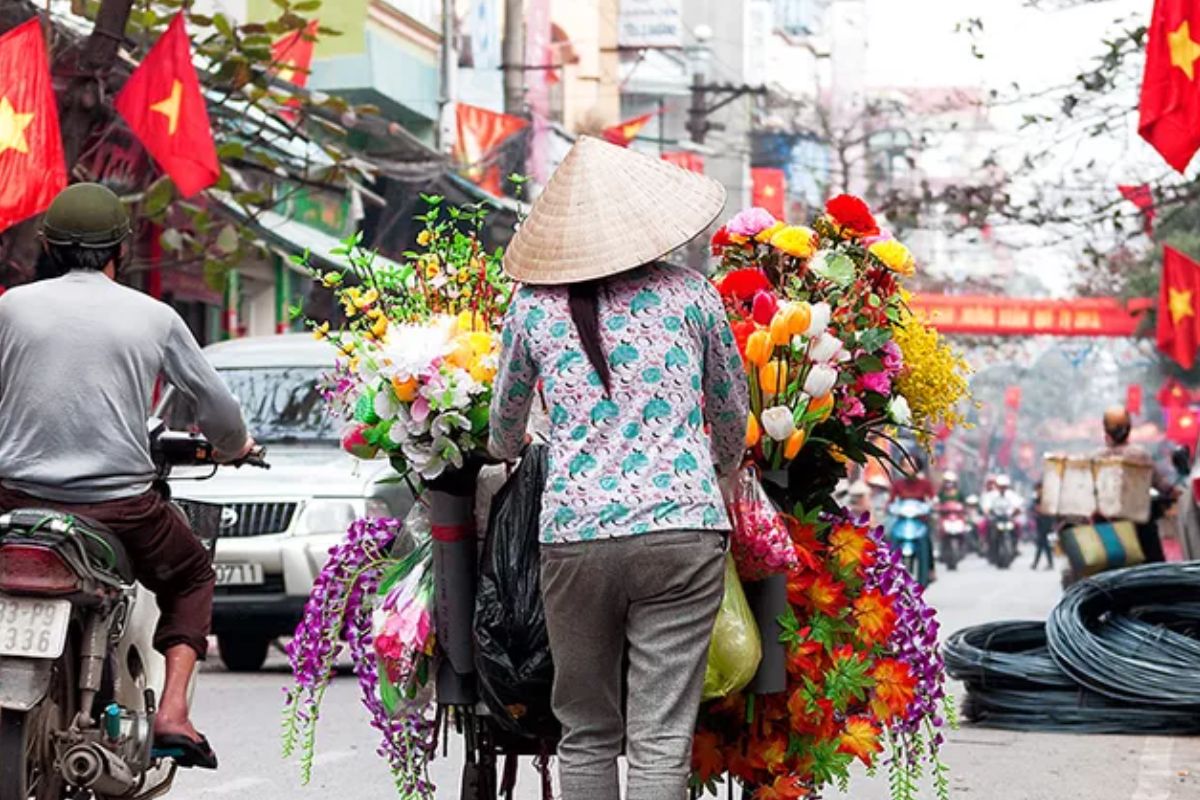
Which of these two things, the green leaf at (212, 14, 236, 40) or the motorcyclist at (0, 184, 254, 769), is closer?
the motorcyclist at (0, 184, 254, 769)

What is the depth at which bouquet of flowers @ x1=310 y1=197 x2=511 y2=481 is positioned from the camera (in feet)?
18.6

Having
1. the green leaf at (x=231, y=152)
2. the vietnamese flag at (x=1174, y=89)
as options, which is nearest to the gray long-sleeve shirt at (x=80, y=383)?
the vietnamese flag at (x=1174, y=89)

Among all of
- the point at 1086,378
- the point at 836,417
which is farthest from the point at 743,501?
the point at 1086,378

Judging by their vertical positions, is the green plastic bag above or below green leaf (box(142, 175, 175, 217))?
below

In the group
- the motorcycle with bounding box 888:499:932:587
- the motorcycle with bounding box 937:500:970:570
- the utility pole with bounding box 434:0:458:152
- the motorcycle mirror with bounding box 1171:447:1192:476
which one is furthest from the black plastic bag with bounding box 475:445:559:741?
the motorcycle with bounding box 937:500:970:570

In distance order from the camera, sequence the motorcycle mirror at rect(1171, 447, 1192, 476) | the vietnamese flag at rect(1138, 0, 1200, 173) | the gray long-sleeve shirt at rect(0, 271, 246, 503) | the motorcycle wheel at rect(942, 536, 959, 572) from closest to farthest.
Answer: the gray long-sleeve shirt at rect(0, 271, 246, 503) < the vietnamese flag at rect(1138, 0, 1200, 173) < the motorcycle mirror at rect(1171, 447, 1192, 476) < the motorcycle wheel at rect(942, 536, 959, 572)

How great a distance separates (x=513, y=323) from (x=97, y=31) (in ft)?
30.1

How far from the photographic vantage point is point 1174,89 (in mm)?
12516

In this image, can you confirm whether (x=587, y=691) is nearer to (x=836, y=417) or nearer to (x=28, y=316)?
(x=836, y=417)

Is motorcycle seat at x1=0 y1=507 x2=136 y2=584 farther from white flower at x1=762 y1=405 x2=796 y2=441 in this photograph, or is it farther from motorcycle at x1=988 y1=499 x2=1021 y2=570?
motorcycle at x1=988 y1=499 x2=1021 y2=570

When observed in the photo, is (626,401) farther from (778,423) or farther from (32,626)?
(32,626)

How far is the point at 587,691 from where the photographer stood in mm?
5277

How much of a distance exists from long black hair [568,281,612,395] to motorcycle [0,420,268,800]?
4.25 feet

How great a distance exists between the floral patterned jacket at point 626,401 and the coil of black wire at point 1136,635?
229 inches
